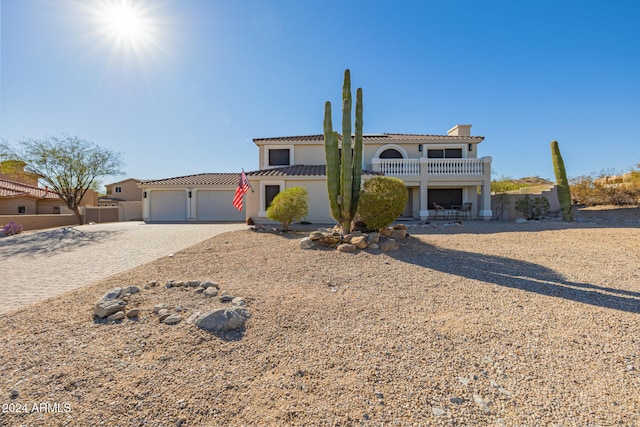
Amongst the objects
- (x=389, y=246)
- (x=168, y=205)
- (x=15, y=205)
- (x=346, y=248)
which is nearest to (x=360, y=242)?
(x=346, y=248)

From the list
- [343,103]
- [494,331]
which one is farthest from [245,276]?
[343,103]

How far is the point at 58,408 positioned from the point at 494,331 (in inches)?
169

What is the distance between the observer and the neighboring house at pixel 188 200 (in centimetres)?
2130

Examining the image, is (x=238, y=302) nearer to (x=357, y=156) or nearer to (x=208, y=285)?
(x=208, y=285)

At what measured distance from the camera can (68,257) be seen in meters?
8.70

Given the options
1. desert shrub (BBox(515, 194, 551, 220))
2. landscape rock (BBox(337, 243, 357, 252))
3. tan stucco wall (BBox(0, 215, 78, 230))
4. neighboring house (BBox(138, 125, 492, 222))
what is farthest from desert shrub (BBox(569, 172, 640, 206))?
tan stucco wall (BBox(0, 215, 78, 230))

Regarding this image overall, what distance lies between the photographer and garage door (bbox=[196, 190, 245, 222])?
71.2ft

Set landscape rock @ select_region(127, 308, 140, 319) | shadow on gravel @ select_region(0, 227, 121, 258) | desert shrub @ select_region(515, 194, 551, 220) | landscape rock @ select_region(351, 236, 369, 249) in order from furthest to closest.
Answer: desert shrub @ select_region(515, 194, 551, 220) < shadow on gravel @ select_region(0, 227, 121, 258) < landscape rock @ select_region(351, 236, 369, 249) < landscape rock @ select_region(127, 308, 140, 319)

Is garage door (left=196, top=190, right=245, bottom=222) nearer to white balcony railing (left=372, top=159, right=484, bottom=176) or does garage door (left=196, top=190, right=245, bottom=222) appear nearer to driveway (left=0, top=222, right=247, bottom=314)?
driveway (left=0, top=222, right=247, bottom=314)

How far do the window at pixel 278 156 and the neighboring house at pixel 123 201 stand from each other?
14.5 metres

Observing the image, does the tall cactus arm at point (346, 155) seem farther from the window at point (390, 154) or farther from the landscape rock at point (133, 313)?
the window at point (390, 154)

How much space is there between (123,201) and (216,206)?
15837 millimetres

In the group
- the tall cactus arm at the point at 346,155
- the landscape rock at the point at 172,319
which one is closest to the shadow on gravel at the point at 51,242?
the landscape rock at the point at 172,319

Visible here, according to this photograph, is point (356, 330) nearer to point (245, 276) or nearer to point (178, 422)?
point (178, 422)
